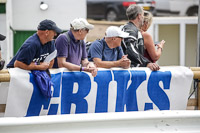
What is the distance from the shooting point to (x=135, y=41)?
212 inches

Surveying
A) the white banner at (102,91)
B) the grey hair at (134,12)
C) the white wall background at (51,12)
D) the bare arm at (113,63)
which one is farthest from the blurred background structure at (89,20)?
the white banner at (102,91)

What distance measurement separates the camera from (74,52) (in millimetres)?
5172

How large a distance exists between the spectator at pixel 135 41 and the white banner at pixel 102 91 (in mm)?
293

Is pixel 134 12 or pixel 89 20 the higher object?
pixel 134 12

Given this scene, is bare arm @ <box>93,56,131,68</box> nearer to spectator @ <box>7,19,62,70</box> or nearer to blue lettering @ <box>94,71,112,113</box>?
blue lettering @ <box>94,71,112,113</box>

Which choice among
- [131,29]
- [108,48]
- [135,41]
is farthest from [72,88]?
[131,29]

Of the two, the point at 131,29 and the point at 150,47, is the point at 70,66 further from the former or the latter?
the point at 150,47

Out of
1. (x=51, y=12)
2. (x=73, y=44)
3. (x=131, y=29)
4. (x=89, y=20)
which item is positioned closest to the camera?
(x=73, y=44)

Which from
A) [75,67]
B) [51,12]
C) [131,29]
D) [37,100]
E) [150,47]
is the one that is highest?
[51,12]

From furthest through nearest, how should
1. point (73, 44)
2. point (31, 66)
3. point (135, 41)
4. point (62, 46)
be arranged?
point (135, 41), point (73, 44), point (62, 46), point (31, 66)

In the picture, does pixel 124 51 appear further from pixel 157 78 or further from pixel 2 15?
pixel 2 15

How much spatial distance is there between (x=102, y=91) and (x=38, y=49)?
814 millimetres

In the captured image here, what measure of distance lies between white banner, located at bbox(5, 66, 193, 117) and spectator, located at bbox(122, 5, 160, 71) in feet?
0.96

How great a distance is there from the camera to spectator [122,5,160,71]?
5.30 metres
